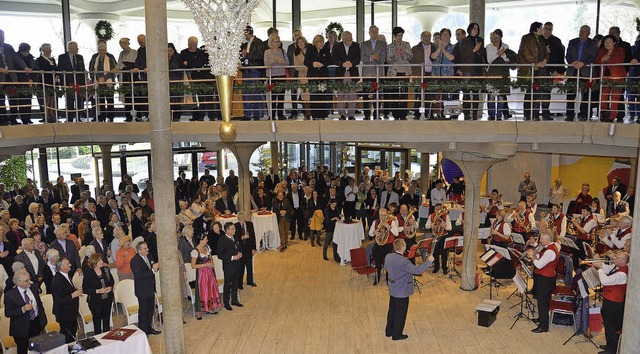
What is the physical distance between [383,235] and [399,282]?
9.26ft

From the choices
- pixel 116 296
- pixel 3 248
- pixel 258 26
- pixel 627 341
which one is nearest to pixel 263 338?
pixel 116 296

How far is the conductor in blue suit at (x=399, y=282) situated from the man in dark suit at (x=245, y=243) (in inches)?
138

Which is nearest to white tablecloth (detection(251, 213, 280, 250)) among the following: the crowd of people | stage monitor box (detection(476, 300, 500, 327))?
the crowd of people

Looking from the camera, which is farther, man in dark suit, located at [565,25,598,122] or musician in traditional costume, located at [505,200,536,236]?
musician in traditional costume, located at [505,200,536,236]

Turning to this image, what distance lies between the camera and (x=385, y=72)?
41.5 ft

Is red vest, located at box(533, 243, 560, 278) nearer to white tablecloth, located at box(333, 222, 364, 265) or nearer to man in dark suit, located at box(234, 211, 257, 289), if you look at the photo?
white tablecloth, located at box(333, 222, 364, 265)

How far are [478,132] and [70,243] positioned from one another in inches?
301

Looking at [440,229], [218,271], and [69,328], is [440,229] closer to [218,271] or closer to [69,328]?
[218,271]

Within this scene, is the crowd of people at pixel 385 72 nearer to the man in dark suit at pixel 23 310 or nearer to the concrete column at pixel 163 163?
the concrete column at pixel 163 163

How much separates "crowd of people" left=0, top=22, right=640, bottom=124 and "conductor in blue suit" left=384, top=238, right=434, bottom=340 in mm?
3156

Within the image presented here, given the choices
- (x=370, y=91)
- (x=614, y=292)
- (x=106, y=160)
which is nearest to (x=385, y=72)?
(x=370, y=91)

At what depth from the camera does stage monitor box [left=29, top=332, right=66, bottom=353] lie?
720 cm

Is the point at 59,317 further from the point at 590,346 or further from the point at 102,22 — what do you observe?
the point at 102,22

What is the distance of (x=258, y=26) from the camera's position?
2106cm
